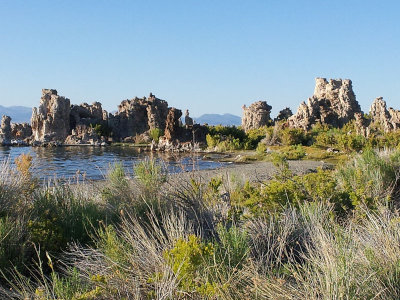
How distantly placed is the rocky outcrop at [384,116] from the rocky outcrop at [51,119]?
1750 inches

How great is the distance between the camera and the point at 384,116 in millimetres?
45031

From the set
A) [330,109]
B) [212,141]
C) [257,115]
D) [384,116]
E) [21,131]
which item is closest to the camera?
[384,116]

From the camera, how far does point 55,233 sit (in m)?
4.84

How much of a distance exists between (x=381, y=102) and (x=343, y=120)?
5.31m

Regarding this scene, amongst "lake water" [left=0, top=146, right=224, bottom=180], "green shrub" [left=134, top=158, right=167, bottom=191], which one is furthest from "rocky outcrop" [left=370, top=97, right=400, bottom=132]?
"green shrub" [left=134, top=158, right=167, bottom=191]

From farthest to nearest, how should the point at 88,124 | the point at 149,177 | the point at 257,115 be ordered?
the point at 88,124 < the point at 257,115 < the point at 149,177

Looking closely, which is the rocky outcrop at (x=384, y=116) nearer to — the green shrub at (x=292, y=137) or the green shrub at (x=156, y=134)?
the green shrub at (x=292, y=137)

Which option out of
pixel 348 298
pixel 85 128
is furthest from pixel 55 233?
pixel 85 128

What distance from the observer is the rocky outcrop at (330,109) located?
166 feet

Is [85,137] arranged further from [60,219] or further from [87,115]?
[60,219]

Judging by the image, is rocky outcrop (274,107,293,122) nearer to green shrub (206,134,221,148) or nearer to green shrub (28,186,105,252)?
green shrub (206,134,221,148)

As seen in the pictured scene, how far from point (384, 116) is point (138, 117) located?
3752 cm

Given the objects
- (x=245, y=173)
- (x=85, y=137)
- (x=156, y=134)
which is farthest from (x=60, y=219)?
(x=85, y=137)

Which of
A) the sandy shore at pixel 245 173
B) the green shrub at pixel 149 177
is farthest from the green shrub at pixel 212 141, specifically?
the green shrub at pixel 149 177
